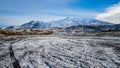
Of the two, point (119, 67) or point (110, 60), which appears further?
point (110, 60)

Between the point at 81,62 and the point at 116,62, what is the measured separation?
3012mm

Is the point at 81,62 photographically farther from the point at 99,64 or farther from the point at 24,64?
the point at 24,64

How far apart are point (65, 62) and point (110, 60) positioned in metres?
4.09

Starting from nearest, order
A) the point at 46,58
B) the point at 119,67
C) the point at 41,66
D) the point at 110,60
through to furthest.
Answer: the point at 119,67, the point at 41,66, the point at 110,60, the point at 46,58

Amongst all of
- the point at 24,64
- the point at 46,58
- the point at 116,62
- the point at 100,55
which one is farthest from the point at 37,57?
the point at 116,62

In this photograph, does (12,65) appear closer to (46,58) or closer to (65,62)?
(46,58)

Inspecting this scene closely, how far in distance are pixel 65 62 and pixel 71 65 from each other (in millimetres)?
1006

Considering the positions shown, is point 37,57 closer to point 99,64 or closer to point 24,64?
point 24,64

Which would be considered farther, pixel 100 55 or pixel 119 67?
pixel 100 55

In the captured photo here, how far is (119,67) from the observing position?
14.0 m

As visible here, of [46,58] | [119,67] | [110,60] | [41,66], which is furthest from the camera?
[46,58]

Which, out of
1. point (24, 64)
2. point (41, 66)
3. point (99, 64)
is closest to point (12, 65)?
point (24, 64)

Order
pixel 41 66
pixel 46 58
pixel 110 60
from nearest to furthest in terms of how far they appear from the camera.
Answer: pixel 41 66 < pixel 110 60 < pixel 46 58

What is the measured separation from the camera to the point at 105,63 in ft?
49.7
